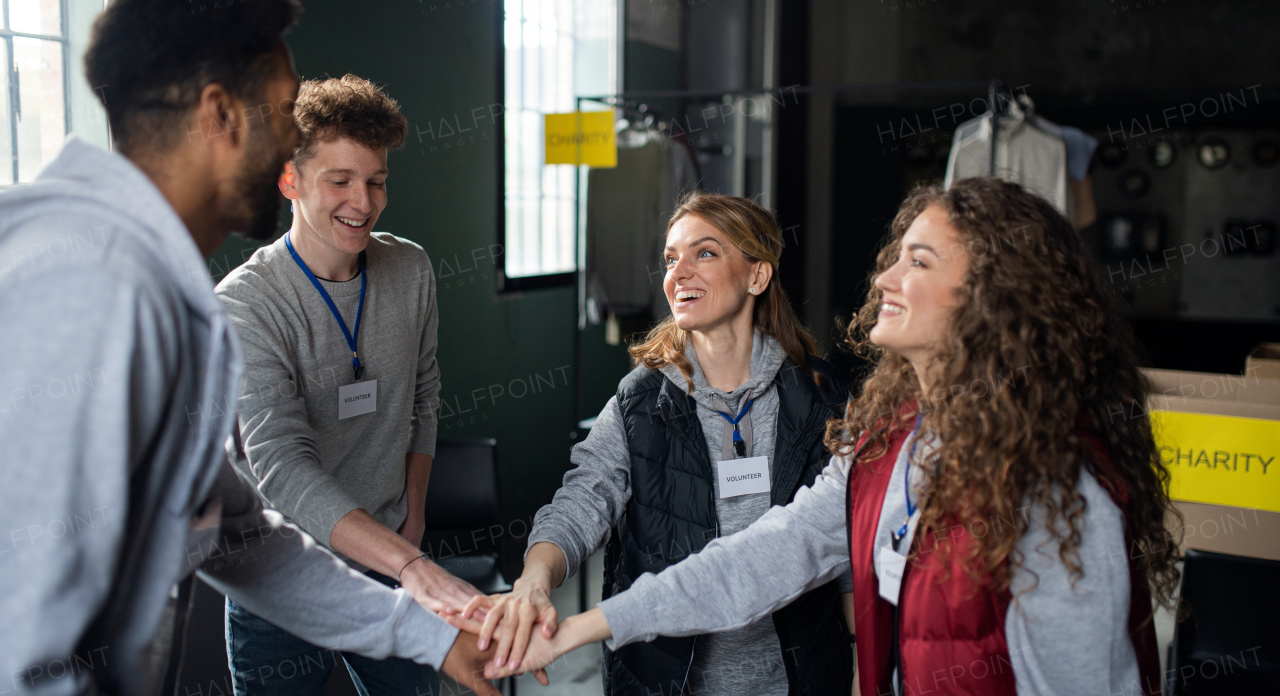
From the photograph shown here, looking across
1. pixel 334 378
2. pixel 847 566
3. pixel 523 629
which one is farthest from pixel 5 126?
pixel 847 566

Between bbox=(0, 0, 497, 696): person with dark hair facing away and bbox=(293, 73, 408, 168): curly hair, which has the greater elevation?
bbox=(293, 73, 408, 168): curly hair

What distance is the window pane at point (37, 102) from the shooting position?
6.87ft

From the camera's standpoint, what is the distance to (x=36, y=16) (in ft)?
6.95

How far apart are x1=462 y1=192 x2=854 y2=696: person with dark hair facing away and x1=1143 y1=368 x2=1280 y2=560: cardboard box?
3.32 ft

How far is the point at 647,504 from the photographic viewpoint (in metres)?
1.71

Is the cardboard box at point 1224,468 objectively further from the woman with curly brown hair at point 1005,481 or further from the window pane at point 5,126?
the window pane at point 5,126

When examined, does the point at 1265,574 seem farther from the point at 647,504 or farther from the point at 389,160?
the point at 389,160

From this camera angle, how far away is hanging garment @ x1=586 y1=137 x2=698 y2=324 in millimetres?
4332

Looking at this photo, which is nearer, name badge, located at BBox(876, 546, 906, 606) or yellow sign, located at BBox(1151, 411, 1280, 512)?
name badge, located at BBox(876, 546, 906, 606)

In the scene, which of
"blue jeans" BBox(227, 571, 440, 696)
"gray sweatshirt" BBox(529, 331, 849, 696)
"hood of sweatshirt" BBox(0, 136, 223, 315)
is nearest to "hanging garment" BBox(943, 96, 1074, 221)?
"gray sweatshirt" BBox(529, 331, 849, 696)

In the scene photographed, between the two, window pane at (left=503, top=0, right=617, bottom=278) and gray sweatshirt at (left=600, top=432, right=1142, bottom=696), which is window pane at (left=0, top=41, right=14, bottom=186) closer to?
gray sweatshirt at (left=600, top=432, right=1142, bottom=696)

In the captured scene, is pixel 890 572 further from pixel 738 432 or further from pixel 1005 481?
pixel 738 432

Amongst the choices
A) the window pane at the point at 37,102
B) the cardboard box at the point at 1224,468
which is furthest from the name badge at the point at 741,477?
the window pane at the point at 37,102

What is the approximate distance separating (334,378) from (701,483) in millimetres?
793
